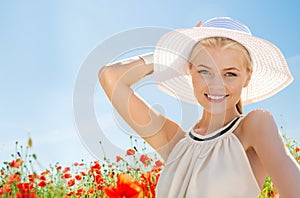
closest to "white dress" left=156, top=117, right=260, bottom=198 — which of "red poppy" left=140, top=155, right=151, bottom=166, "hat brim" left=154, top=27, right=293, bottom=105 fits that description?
"hat brim" left=154, top=27, right=293, bottom=105

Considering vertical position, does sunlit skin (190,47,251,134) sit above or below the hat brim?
below

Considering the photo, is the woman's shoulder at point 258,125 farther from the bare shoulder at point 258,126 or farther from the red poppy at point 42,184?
the red poppy at point 42,184

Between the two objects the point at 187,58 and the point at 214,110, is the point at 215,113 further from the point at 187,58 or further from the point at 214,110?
the point at 187,58


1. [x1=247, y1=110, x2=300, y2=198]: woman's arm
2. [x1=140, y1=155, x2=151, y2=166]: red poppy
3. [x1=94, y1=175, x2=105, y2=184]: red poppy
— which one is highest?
[x1=94, y1=175, x2=105, y2=184]: red poppy

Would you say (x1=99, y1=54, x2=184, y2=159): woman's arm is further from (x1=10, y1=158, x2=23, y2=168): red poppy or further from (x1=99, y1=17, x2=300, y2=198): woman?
(x1=10, y1=158, x2=23, y2=168): red poppy

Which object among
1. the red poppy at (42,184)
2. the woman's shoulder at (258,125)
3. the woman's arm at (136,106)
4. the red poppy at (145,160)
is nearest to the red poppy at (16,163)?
the red poppy at (42,184)

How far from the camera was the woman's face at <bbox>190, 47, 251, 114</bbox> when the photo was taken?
1635mm

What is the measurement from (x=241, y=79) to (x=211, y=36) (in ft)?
0.66

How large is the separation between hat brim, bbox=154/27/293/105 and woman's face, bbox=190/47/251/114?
7 cm

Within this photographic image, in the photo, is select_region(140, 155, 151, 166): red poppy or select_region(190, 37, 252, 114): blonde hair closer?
select_region(190, 37, 252, 114): blonde hair

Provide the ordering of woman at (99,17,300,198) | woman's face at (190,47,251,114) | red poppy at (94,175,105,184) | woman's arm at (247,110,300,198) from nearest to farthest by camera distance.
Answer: woman's arm at (247,110,300,198), woman at (99,17,300,198), woman's face at (190,47,251,114), red poppy at (94,175,105,184)

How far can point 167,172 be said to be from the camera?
1771 mm

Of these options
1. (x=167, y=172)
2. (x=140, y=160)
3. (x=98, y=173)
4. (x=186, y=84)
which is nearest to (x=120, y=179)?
(x=167, y=172)

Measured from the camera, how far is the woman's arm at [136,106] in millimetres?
1819
